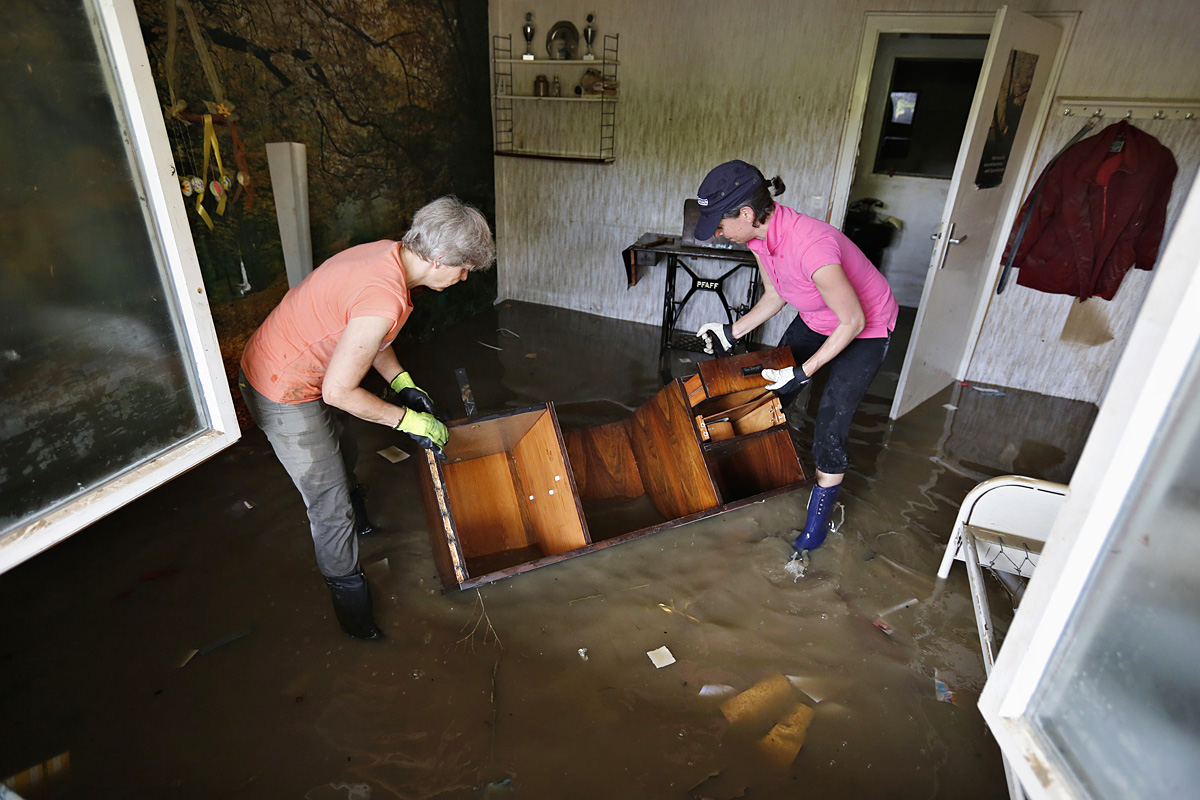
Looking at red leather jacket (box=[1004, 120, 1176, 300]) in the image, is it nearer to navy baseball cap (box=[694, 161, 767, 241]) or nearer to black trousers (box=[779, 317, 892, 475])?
black trousers (box=[779, 317, 892, 475])

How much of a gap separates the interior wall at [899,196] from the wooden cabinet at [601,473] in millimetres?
4023

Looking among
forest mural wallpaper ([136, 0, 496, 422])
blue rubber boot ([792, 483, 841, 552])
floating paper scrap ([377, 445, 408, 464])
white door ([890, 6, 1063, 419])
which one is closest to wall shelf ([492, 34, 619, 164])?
forest mural wallpaper ([136, 0, 496, 422])

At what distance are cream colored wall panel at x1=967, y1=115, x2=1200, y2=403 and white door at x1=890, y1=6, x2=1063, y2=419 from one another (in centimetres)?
14

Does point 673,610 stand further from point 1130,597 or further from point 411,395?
point 1130,597

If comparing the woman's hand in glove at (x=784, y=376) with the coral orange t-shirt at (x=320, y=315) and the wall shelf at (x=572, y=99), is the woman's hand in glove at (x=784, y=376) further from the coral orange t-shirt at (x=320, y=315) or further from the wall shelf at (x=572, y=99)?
the wall shelf at (x=572, y=99)

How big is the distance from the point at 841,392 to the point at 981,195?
1712 millimetres

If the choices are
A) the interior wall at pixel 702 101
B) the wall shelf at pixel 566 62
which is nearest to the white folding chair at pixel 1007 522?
the interior wall at pixel 702 101

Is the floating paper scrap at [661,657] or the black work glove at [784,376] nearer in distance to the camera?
the floating paper scrap at [661,657]

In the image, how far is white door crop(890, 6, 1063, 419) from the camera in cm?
285

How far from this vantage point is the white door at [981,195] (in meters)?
2.85

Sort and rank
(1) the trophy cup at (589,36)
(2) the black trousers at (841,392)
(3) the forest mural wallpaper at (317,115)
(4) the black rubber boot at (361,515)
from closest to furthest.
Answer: (2) the black trousers at (841,392), (4) the black rubber boot at (361,515), (3) the forest mural wallpaper at (317,115), (1) the trophy cup at (589,36)

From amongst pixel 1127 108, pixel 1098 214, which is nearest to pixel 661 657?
pixel 1098 214

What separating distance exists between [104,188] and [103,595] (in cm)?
153

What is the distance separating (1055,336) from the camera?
12.5 feet
